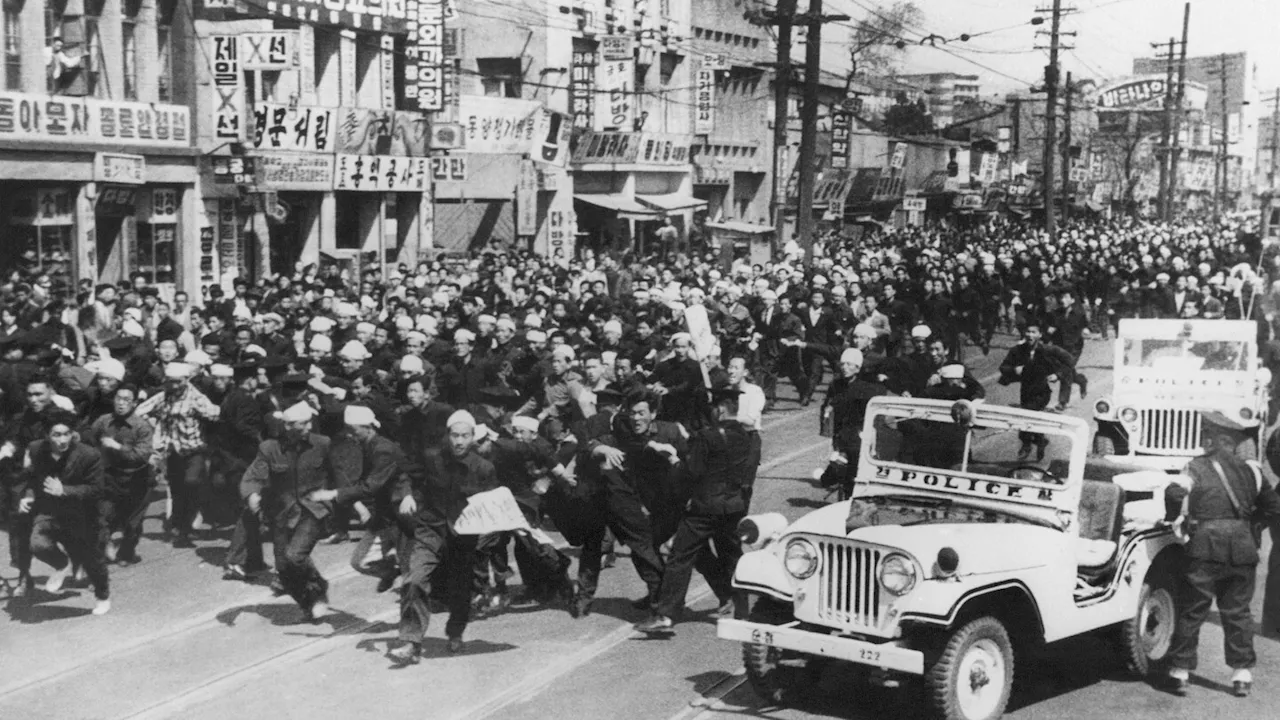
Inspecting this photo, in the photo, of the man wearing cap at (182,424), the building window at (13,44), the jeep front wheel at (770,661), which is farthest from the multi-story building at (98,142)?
the jeep front wheel at (770,661)

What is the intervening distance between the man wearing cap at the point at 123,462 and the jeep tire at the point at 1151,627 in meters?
7.65

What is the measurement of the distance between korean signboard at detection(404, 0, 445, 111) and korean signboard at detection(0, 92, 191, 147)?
7422 millimetres

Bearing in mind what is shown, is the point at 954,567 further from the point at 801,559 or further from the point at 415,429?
the point at 415,429

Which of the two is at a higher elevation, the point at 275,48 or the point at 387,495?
the point at 275,48

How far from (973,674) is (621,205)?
3892 cm

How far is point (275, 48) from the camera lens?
29234 millimetres

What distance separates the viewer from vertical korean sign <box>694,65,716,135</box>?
51.7 metres

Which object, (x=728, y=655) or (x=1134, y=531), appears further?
(x=728, y=655)

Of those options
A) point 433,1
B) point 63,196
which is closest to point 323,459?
point 63,196

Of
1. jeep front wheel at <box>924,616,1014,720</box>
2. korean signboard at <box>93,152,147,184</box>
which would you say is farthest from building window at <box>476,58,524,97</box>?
jeep front wheel at <box>924,616,1014,720</box>

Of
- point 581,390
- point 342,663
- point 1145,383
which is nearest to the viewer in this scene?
Answer: point 342,663

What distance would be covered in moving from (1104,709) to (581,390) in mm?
5882

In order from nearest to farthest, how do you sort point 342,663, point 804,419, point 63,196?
point 342,663, point 804,419, point 63,196

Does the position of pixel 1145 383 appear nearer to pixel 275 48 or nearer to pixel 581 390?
pixel 581 390
